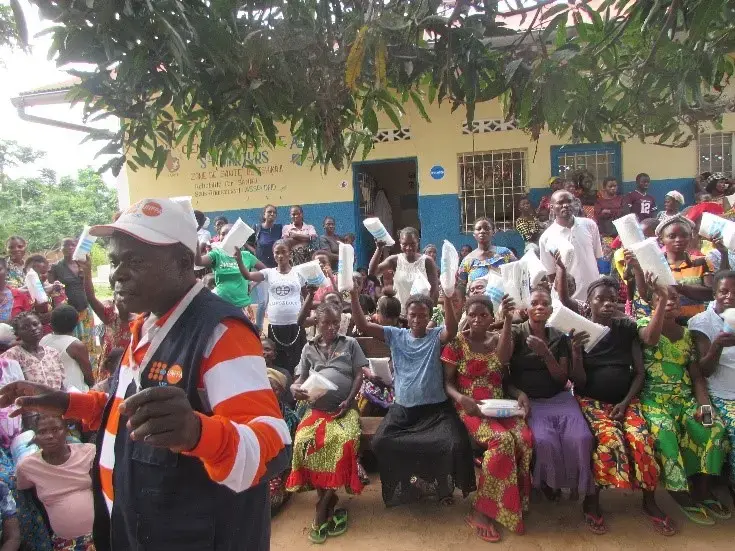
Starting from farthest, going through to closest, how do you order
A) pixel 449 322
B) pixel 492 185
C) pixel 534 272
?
pixel 492 185, pixel 534 272, pixel 449 322

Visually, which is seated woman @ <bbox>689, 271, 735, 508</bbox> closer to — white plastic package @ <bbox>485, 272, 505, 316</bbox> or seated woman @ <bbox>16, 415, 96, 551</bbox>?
white plastic package @ <bbox>485, 272, 505, 316</bbox>

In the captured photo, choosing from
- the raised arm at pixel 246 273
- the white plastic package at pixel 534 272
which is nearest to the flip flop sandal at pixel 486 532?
the white plastic package at pixel 534 272

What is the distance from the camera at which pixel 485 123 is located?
→ 8633mm

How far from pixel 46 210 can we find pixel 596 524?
67.0 feet

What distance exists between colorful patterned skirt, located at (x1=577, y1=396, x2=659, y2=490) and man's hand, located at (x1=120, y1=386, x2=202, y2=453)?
2771 mm

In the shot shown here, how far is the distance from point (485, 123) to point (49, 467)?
295 inches

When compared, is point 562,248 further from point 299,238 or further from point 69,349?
point 299,238

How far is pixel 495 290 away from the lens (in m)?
3.80

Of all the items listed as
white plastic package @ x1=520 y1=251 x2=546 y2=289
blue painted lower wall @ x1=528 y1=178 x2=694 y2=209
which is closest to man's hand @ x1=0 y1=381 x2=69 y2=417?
white plastic package @ x1=520 y1=251 x2=546 y2=289

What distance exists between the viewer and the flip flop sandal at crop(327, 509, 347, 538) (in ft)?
10.9

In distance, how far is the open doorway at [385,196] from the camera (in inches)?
389

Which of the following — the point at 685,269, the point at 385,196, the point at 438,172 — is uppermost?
the point at 438,172

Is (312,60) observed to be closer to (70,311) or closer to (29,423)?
(29,423)

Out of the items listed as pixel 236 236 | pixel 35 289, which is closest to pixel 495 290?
pixel 236 236
